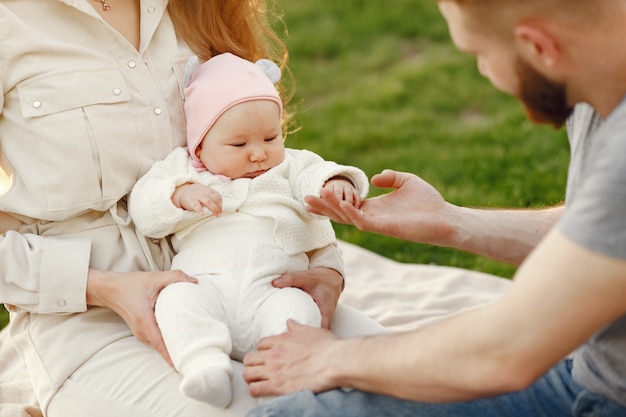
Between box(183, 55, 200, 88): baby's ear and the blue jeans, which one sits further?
box(183, 55, 200, 88): baby's ear

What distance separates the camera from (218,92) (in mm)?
2523

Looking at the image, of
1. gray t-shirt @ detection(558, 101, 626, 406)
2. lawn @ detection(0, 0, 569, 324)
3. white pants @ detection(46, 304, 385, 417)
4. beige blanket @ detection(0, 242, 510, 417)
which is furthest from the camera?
lawn @ detection(0, 0, 569, 324)

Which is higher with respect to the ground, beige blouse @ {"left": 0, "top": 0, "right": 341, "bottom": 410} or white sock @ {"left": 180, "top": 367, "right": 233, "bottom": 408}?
beige blouse @ {"left": 0, "top": 0, "right": 341, "bottom": 410}

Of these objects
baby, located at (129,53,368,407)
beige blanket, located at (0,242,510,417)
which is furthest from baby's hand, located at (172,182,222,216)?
beige blanket, located at (0,242,510,417)

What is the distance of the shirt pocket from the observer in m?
2.45

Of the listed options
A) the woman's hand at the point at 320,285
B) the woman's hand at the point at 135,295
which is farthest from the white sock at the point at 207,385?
the woman's hand at the point at 320,285

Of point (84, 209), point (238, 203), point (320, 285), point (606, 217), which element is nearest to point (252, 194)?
point (238, 203)

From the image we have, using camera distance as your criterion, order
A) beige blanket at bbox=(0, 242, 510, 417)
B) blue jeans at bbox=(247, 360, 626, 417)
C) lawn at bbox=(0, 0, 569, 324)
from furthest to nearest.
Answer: lawn at bbox=(0, 0, 569, 324), beige blanket at bbox=(0, 242, 510, 417), blue jeans at bbox=(247, 360, 626, 417)

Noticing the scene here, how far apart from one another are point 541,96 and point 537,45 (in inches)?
5.9

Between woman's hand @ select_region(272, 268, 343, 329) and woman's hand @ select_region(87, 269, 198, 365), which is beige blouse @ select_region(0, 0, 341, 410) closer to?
woman's hand @ select_region(87, 269, 198, 365)

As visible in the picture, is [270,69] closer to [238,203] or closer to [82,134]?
[238,203]

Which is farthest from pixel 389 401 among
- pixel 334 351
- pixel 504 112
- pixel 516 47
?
pixel 504 112

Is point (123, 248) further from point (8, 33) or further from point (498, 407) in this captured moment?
point (498, 407)

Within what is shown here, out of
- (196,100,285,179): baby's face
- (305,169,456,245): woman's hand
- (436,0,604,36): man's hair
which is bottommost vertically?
(305,169,456,245): woman's hand
